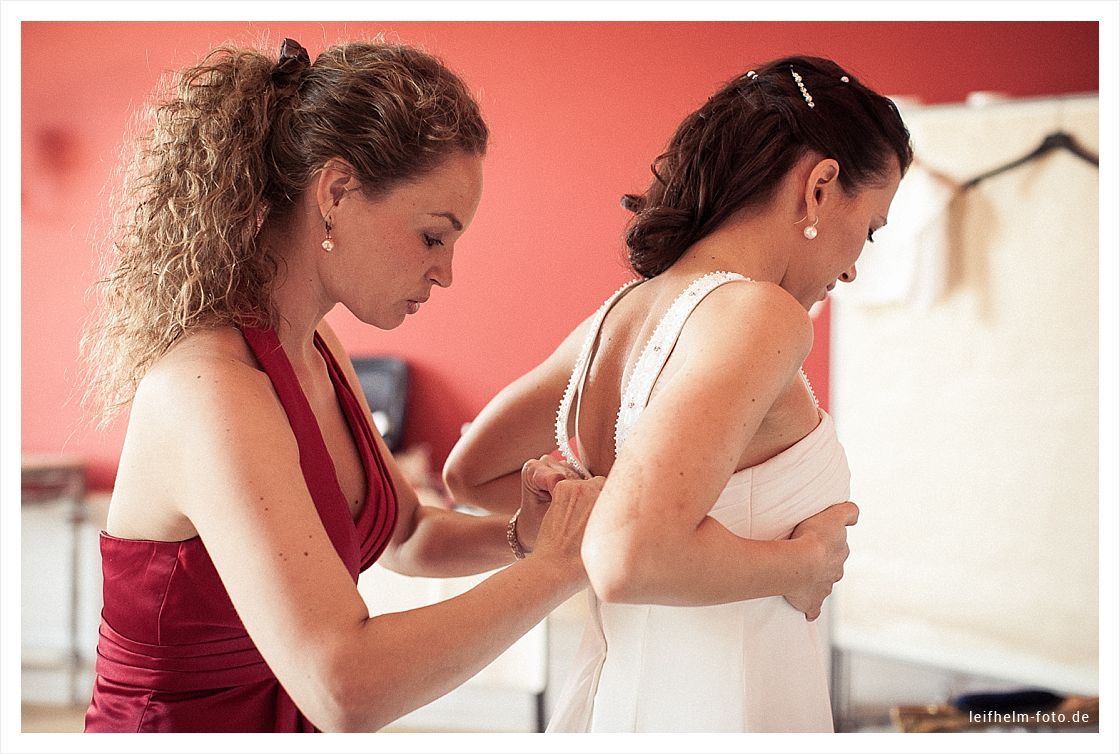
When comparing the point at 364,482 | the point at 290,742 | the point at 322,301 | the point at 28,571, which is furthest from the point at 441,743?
the point at 28,571

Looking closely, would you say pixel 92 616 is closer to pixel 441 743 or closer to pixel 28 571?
pixel 28 571

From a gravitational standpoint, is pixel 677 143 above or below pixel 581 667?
above

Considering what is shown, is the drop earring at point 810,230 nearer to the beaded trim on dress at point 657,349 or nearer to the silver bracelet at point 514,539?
the beaded trim on dress at point 657,349

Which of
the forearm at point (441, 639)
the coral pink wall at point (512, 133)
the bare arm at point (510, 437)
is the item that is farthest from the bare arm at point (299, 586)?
the coral pink wall at point (512, 133)

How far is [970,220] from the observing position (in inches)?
107

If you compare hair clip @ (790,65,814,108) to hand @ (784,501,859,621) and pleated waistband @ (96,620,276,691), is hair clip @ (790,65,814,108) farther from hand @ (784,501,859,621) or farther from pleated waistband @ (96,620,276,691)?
pleated waistband @ (96,620,276,691)

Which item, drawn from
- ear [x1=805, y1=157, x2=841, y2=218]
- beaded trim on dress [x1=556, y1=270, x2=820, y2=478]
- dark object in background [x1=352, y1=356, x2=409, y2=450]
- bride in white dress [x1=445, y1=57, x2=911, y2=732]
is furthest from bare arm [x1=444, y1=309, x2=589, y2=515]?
dark object in background [x1=352, y1=356, x2=409, y2=450]

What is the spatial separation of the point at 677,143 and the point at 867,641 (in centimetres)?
209

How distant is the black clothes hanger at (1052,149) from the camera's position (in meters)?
2.59

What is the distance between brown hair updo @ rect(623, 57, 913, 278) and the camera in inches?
43.3

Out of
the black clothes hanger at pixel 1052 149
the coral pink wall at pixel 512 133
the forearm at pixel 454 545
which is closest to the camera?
the forearm at pixel 454 545

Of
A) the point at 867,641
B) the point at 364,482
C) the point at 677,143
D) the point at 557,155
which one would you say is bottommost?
the point at 867,641

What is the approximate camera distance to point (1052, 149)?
2.62 m

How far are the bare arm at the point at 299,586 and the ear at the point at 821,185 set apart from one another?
0.48 m
